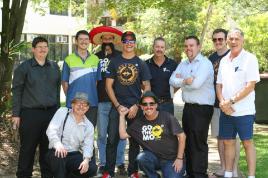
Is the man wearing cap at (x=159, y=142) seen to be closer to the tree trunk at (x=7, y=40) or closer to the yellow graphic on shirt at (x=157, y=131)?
the yellow graphic on shirt at (x=157, y=131)

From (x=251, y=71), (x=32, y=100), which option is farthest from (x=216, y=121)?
(x=32, y=100)

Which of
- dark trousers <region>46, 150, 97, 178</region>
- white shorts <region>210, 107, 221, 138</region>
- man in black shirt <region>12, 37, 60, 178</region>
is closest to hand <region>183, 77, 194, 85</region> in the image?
white shorts <region>210, 107, 221, 138</region>

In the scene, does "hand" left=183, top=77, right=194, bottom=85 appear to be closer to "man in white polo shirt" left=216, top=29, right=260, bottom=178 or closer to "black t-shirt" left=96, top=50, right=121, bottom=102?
"man in white polo shirt" left=216, top=29, right=260, bottom=178

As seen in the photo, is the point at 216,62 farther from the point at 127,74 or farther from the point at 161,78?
the point at 127,74

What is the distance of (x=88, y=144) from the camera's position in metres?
6.20

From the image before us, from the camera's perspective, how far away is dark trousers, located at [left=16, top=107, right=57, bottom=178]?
6.48 m

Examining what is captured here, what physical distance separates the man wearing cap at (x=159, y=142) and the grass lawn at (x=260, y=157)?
5.43ft

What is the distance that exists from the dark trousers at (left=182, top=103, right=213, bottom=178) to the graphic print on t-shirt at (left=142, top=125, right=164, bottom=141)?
535mm

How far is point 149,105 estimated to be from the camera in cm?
625

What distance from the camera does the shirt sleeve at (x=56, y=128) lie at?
6035 mm

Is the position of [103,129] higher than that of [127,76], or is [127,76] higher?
[127,76]

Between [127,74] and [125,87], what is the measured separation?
0.18 meters

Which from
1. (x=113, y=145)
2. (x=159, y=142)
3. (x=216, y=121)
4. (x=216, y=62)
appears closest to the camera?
(x=159, y=142)

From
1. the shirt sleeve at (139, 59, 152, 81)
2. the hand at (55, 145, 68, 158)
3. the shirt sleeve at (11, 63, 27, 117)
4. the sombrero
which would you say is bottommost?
the hand at (55, 145, 68, 158)
